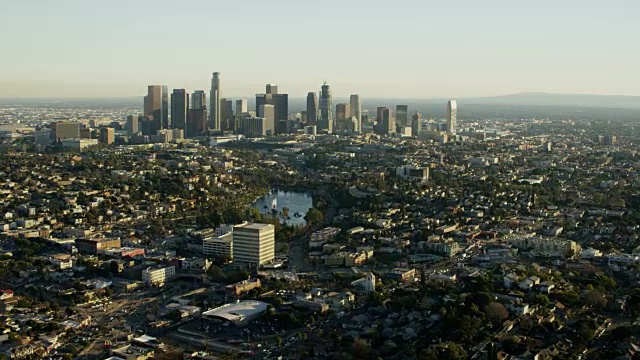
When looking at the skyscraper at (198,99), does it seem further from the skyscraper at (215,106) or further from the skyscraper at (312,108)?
the skyscraper at (312,108)

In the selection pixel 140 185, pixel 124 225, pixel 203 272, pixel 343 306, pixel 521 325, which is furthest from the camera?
pixel 140 185

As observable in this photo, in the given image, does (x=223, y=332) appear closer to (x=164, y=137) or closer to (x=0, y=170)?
(x=0, y=170)

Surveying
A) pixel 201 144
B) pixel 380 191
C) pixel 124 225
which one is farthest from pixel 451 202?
pixel 201 144

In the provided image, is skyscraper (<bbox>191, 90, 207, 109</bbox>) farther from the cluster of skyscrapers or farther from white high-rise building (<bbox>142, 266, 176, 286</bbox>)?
white high-rise building (<bbox>142, 266, 176, 286</bbox>)

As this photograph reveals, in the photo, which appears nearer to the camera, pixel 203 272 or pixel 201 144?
pixel 203 272

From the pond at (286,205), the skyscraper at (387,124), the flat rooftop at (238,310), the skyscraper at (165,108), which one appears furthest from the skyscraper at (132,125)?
the flat rooftop at (238,310)

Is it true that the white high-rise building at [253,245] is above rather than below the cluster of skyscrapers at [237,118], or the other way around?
below

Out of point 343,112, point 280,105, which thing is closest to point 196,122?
point 280,105

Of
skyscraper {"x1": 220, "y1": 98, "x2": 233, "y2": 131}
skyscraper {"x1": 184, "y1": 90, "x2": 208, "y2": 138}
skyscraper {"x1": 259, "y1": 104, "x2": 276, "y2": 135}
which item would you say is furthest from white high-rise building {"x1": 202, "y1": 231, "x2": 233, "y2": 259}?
skyscraper {"x1": 220, "y1": 98, "x2": 233, "y2": 131}
